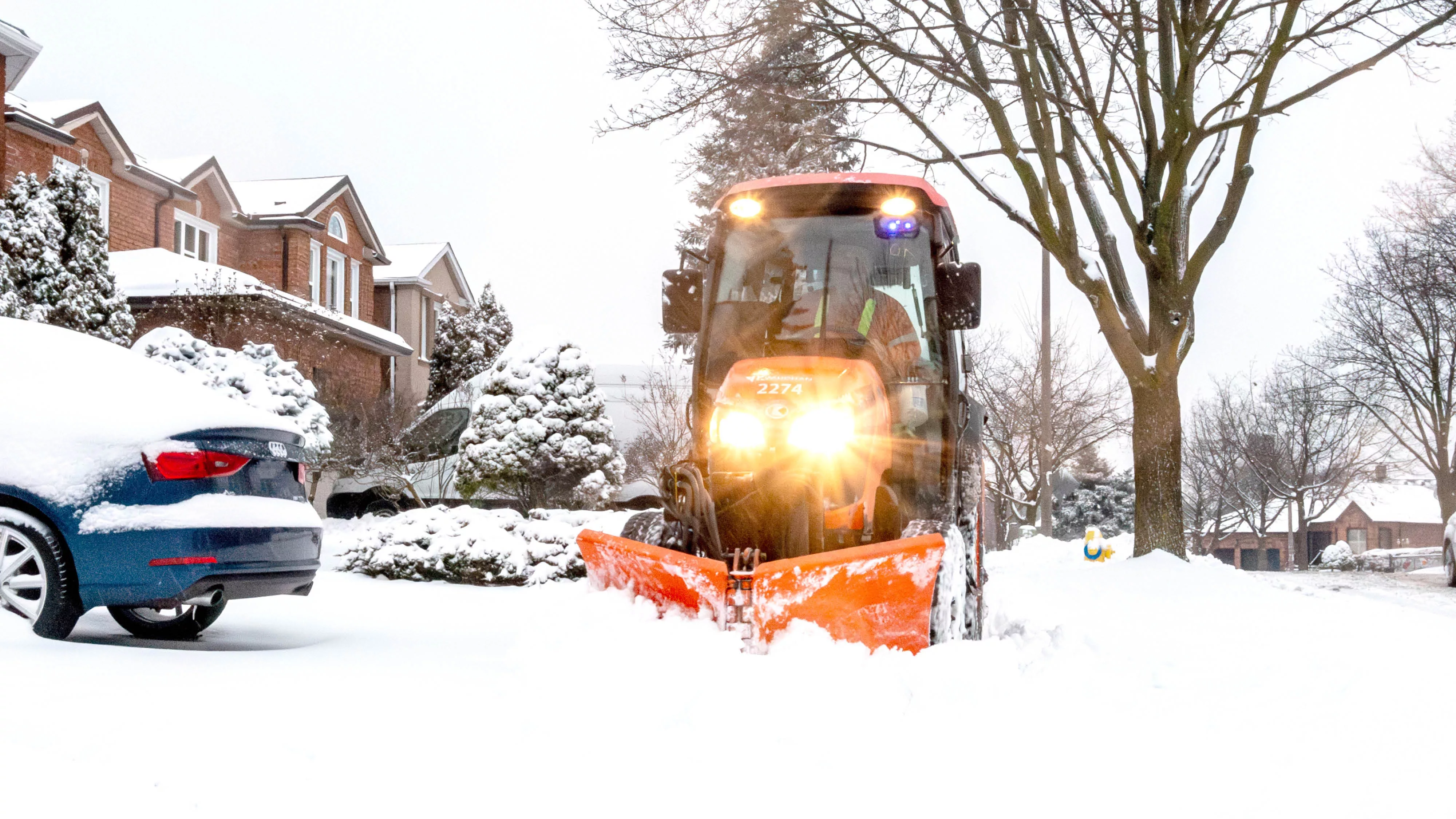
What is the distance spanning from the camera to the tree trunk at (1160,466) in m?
13.5

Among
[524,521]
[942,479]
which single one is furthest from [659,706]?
[524,521]

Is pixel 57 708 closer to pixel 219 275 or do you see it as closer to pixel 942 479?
pixel 942 479

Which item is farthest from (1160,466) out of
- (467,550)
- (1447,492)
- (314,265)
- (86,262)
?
(1447,492)

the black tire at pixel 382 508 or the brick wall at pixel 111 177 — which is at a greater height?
the brick wall at pixel 111 177

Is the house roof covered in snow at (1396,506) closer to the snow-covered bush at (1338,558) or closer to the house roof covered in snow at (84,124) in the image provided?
the snow-covered bush at (1338,558)

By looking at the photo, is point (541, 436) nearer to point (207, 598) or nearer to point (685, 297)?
point (685, 297)

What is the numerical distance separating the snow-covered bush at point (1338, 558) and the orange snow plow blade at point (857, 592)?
106ft

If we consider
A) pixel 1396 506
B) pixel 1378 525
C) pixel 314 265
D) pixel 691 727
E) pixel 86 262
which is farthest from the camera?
pixel 1396 506

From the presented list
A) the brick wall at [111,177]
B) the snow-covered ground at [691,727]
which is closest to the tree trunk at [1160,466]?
the snow-covered ground at [691,727]

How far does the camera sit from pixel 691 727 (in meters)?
4.14

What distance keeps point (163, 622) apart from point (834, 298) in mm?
4181

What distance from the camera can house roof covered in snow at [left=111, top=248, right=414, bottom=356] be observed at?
2133cm

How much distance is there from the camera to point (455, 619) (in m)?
8.04

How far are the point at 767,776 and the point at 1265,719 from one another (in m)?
2.57
